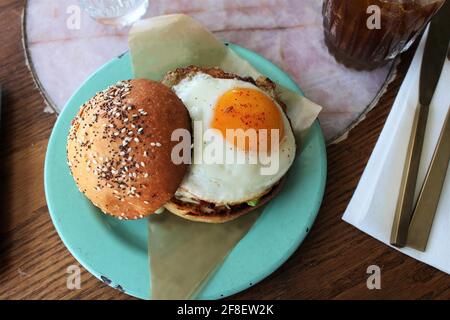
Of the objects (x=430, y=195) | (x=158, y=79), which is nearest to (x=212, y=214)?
(x=158, y=79)

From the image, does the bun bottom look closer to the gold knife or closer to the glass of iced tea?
the gold knife

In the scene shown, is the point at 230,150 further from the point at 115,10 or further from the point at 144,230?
the point at 115,10

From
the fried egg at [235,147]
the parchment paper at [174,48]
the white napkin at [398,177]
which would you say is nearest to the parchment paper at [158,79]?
the parchment paper at [174,48]

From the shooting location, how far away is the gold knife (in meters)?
1.44

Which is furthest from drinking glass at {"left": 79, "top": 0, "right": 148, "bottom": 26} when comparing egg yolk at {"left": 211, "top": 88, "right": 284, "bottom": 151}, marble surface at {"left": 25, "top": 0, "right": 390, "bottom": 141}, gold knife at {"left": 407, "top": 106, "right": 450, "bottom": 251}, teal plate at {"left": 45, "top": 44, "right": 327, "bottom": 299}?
gold knife at {"left": 407, "top": 106, "right": 450, "bottom": 251}

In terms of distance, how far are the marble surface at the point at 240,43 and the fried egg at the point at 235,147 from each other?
35 centimetres

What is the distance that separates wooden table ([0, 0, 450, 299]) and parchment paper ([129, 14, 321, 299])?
0.53 feet

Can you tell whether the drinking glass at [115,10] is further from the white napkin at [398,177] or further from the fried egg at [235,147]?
the white napkin at [398,177]

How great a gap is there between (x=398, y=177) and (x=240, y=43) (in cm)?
75

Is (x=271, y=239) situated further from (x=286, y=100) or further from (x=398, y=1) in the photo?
(x=398, y=1)

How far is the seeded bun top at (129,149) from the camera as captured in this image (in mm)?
1269

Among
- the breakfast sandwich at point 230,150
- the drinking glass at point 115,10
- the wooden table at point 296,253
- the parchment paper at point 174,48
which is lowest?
the wooden table at point 296,253

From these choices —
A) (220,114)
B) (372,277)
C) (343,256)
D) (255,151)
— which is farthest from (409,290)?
(220,114)
